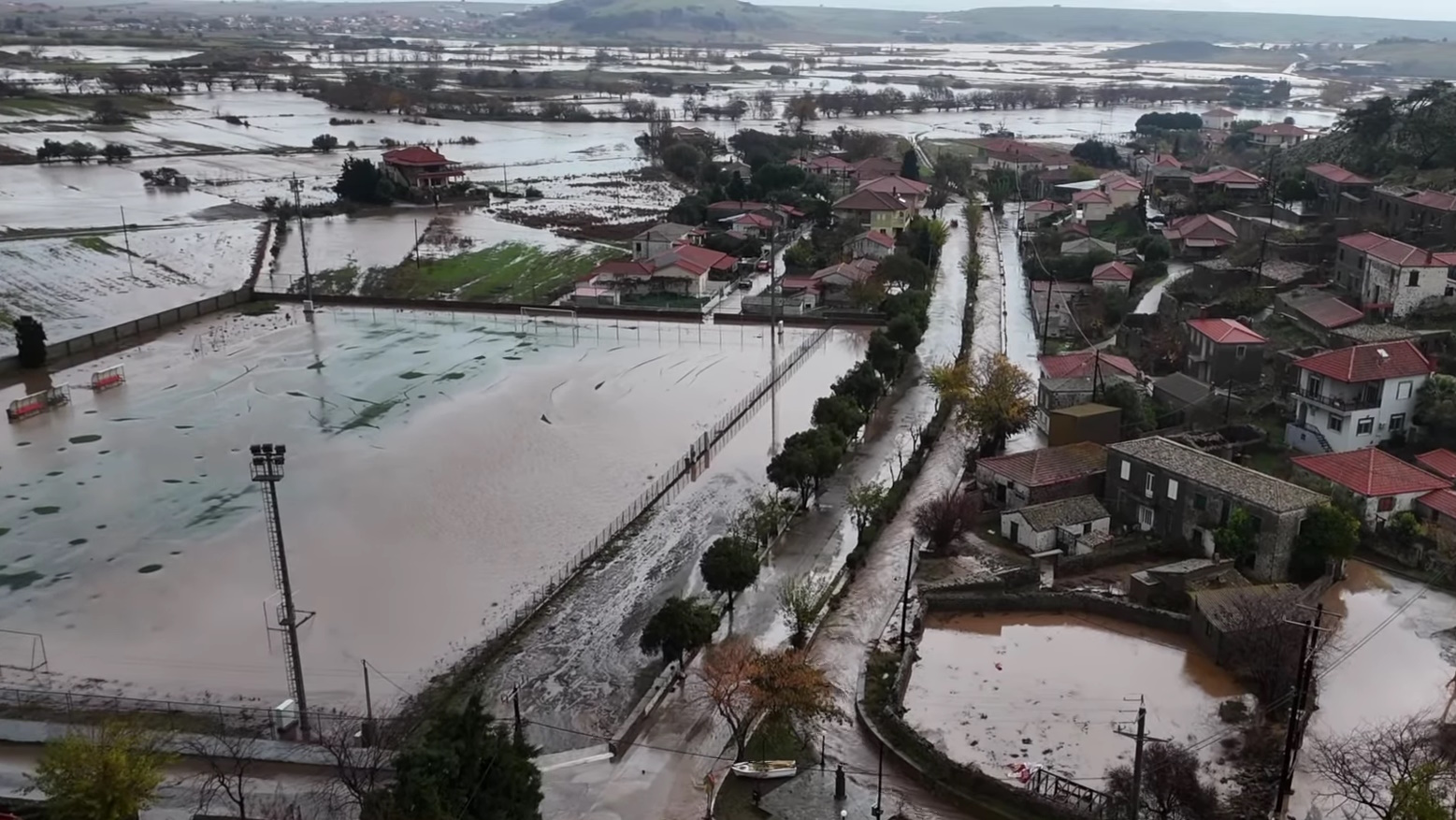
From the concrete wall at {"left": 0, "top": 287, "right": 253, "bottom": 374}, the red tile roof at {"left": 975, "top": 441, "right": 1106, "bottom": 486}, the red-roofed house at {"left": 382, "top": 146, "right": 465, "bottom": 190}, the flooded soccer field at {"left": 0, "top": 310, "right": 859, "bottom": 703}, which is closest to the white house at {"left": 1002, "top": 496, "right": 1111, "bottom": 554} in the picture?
the red tile roof at {"left": 975, "top": 441, "right": 1106, "bottom": 486}

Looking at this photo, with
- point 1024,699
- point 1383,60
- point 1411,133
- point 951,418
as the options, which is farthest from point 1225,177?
point 1383,60

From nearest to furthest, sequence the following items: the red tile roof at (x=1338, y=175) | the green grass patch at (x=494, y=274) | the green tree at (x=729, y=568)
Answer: the green tree at (x=729, y=568), the red tile roof at (x=1338, y=175), the green grass patch at (x=494, y=274)

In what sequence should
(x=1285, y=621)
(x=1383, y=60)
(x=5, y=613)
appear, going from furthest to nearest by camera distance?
(x=1383, y=60) → (x=5, y=613) → (x=1285, y=621)

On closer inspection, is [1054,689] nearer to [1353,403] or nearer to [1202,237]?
[1353,403]

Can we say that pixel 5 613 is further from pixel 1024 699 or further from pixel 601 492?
pixel 1024 699

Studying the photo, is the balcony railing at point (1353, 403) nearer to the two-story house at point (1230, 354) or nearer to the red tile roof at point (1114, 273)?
the two-story house at point (1230, 354)

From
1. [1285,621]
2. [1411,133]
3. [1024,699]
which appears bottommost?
[1024,699]

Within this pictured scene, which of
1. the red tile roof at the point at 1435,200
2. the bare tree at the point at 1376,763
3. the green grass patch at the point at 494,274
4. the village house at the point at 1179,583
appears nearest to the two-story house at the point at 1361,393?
the village house at the point at 1179,583
